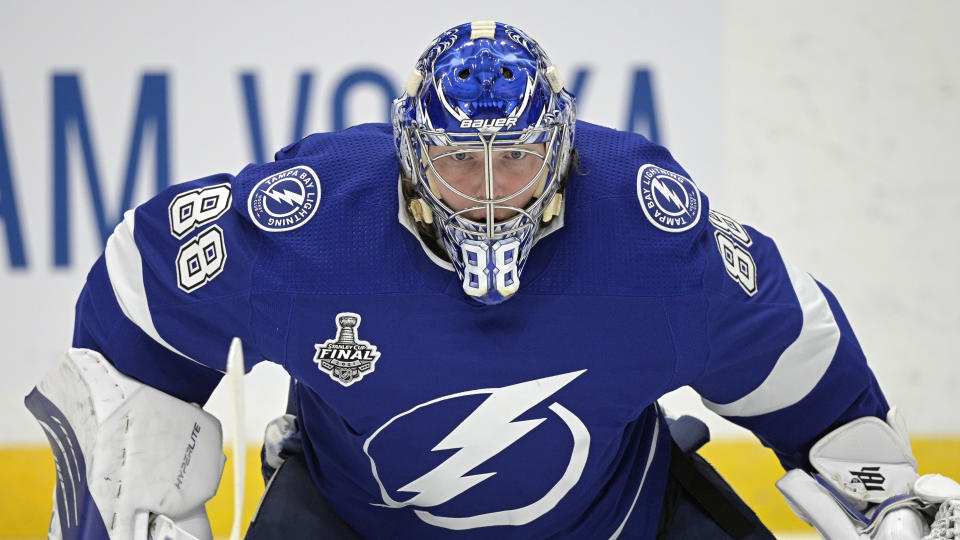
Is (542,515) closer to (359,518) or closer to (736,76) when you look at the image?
(359,518)

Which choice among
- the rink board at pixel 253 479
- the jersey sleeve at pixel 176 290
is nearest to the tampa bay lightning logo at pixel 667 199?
the jersey sleeve at pixel 176 290

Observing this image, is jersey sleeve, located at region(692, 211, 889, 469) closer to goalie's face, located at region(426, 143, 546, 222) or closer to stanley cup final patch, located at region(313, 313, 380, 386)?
goalie's face, located at region(426, 143, 546, 222)

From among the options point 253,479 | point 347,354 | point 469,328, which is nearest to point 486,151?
point 469,328

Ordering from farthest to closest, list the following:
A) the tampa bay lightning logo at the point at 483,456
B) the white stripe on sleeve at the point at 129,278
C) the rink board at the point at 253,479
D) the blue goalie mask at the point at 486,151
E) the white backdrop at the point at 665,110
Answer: the rink board at the point at 253,479 → the white backdrop at the point at 665,110 → the white stripe on sleeve at the point at 129,278 → the tampa bay lightning logo at the point at 483,456 → the blue goalie mask at the point at 486,151

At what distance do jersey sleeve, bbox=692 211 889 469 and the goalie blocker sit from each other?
84cm

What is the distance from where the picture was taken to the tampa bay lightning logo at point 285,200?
64.1 inches

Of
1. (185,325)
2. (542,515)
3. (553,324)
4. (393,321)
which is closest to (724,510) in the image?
(542,515)

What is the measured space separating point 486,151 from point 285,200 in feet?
1.17

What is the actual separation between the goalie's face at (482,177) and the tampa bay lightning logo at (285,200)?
0.21m

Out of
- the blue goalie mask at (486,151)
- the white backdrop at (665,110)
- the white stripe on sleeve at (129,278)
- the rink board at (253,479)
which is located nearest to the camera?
the blue goalie mask at (486,151)

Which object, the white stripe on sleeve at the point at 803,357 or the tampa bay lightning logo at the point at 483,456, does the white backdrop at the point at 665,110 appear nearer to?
the white stripe on sleeve at the point at 803,357

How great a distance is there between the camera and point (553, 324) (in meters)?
1.58

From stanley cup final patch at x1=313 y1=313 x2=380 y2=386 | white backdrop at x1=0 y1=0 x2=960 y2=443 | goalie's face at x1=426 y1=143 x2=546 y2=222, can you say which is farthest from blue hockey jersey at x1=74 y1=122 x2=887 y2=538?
white backdrop at x1=0 y1=0 x2=960 y2=443

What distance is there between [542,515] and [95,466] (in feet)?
Answer: 2.33
